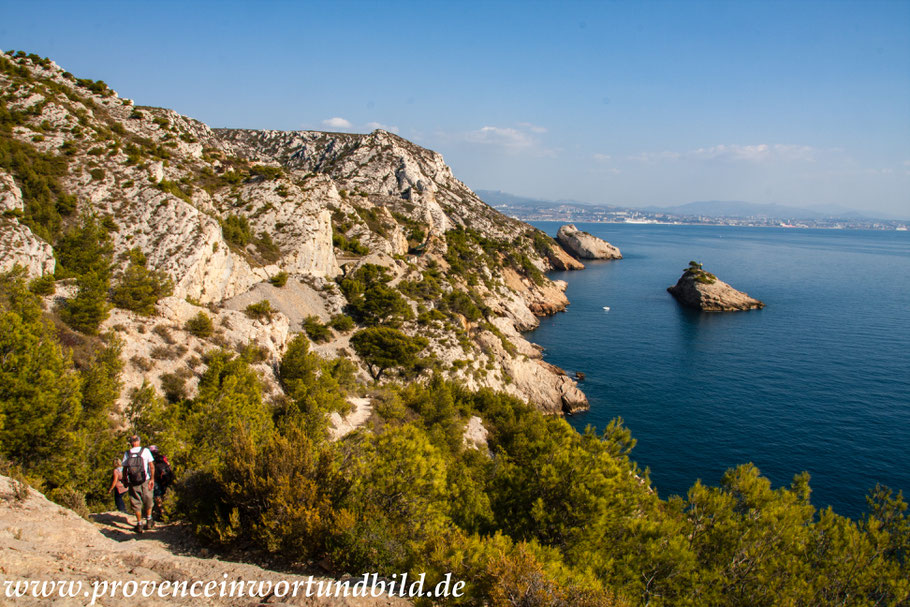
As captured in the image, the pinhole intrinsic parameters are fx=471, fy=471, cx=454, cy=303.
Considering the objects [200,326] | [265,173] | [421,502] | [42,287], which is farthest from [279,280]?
[421,502]

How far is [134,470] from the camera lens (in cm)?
1152

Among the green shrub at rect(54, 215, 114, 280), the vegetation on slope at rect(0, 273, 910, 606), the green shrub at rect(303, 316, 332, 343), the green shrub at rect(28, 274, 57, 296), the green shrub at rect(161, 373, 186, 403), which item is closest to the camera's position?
the vegetation on slope at rect(0, 273, 910, 606)

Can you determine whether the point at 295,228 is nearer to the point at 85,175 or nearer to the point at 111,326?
the point at 85,175

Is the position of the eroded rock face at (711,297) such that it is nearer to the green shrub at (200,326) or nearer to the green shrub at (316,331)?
the green shrub at (316,331)

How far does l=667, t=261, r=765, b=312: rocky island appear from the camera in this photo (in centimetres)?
8581

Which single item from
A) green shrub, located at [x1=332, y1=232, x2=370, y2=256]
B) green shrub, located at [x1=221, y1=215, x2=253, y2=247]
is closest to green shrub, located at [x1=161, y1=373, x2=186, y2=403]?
green shrub, located at [x1=221, y1=215, x2=253, y2=247]

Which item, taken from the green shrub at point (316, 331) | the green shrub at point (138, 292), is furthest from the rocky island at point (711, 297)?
the green shrub at point (138, 292)

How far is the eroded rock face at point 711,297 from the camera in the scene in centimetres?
8581

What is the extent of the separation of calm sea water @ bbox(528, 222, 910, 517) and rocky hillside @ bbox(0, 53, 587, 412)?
763 cm

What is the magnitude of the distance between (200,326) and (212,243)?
11171 mm

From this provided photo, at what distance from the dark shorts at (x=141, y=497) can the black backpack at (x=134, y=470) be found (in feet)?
0.44

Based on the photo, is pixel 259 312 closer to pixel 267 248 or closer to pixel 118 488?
pixel 267 248

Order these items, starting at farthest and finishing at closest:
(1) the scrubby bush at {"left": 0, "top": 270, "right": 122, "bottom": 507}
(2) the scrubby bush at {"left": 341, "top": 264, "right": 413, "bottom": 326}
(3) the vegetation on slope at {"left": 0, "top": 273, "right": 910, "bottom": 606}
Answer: (2) the scrubby bush at {"left": 341, "top": 264, "right": 413, "bottom": 326}, (1) the scrubby bush at {"left": 0, "top": 270, "right": 122, "bottom": 507}, (3) the vegetation on slope at {"left": 0, "top": 273, "right": 910, "bottom": 606}

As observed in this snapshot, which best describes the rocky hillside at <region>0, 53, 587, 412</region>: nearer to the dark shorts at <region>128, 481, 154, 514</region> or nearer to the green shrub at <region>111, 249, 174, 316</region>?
the green shrub at <region>111, 249, 174, 316</region>
